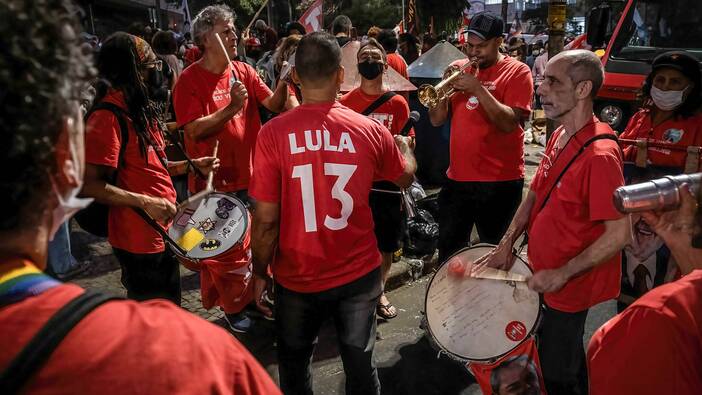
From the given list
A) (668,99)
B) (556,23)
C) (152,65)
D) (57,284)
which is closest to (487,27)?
(668,99)

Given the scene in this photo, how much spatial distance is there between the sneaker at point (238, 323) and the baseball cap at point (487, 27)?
2.58 m

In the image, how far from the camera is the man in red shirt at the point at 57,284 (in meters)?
0.78

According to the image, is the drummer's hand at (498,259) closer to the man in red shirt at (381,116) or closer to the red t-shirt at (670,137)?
the man in red shirt at (381,116)

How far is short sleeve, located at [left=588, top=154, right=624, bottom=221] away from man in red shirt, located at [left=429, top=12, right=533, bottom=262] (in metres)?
1.28

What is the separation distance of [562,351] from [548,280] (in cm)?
38

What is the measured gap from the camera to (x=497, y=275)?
8.64 feet

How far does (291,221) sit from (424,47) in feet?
32.6

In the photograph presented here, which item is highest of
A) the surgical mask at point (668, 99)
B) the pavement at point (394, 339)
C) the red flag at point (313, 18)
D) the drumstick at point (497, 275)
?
the red flag at point (313, 18)

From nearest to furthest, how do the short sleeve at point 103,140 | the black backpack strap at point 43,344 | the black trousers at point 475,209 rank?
the black backpack strap at point 43,344
the short sleeve at point 103,140
the black trousers at point 475,209

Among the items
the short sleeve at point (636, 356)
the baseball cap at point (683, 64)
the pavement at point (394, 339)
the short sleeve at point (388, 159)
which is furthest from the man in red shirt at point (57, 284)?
the baseball cap at point (683, 64)

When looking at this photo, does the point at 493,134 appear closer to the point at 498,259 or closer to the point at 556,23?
the point at 498,259

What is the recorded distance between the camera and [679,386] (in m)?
1.12

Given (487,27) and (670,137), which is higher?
(487,27)

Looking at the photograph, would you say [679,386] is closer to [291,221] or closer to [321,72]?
[291,221]
